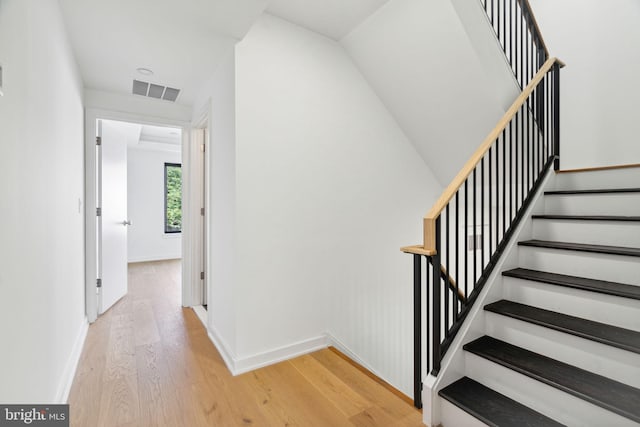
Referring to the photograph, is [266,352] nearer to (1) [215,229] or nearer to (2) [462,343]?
(1) [215,229]

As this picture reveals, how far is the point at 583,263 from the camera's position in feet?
6.21

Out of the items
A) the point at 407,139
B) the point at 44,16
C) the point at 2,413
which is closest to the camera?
the point at 2,413

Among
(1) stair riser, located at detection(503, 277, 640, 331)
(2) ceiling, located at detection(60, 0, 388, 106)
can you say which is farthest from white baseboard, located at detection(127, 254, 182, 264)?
(1) stair riser, located at detection(503, 277, 640, 331)

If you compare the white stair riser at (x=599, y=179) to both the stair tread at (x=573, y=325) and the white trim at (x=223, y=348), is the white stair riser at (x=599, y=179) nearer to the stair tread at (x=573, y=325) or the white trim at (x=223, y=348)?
the stair tread at (x=573, y=325)

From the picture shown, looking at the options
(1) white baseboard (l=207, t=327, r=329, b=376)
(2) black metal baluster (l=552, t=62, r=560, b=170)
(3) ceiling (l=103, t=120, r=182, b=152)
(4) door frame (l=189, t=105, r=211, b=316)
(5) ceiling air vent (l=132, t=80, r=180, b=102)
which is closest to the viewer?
(1) white baseboard (l=207, t=327, r=329, b=376)

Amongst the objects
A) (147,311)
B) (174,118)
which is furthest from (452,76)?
(147,311)

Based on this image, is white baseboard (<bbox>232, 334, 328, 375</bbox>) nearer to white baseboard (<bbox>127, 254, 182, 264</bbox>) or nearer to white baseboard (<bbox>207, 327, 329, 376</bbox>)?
white baseboard (<bbox>207, 327, 329, 376</bbox>)

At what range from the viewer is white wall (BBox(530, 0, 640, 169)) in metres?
2.79

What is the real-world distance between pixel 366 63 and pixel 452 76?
2.60ft

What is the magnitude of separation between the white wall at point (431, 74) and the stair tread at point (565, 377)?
6.10ft

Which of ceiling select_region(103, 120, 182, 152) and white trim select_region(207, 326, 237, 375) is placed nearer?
white trim select_region(207, 326, 237, 375)

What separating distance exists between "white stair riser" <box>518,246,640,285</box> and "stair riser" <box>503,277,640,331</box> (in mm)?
234

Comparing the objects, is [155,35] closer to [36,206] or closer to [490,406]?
[36,206]

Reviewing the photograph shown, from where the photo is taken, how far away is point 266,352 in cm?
232
